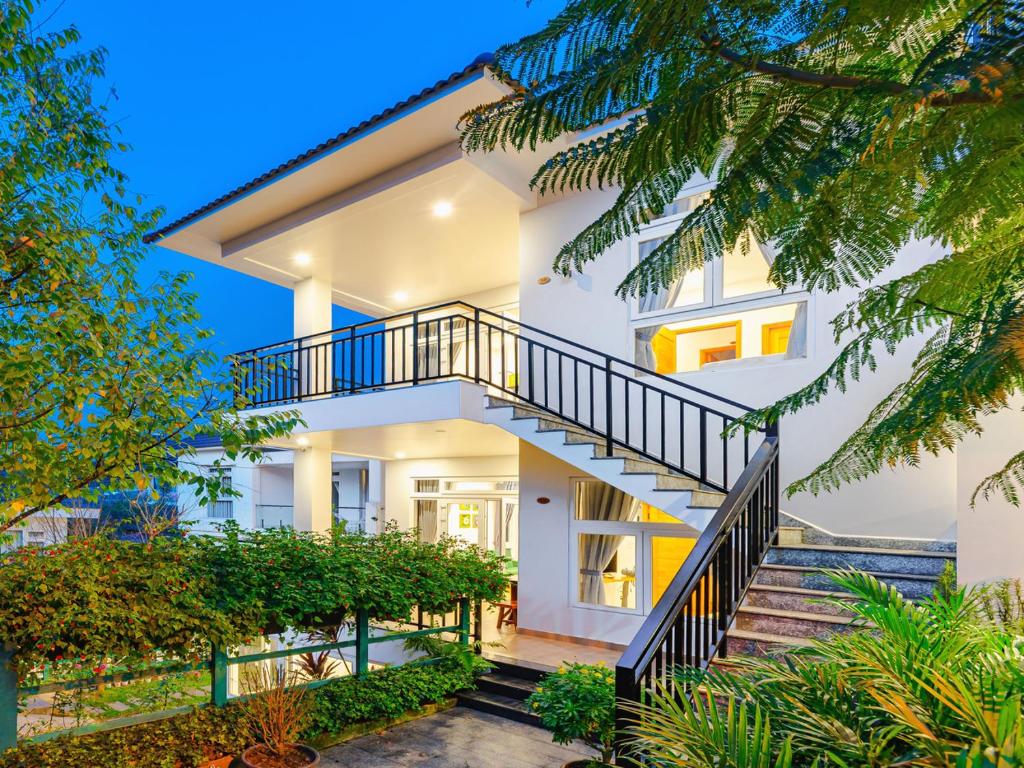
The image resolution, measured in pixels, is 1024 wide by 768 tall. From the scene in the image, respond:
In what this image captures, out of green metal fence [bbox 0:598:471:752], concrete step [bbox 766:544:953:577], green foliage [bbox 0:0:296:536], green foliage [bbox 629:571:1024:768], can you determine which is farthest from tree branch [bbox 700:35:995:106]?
green metal fence [bbox 0:598:471:752]

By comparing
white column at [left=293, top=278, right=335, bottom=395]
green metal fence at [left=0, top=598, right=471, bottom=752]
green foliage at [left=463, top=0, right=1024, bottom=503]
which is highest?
white column at [left=293, top=278, right=335, bottom=395]

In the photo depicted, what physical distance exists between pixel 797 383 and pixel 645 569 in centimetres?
275

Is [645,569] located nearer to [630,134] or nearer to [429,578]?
[429,578]

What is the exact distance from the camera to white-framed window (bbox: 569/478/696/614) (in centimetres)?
784

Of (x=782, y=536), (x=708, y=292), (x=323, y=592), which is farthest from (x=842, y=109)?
(x=708, y=292)

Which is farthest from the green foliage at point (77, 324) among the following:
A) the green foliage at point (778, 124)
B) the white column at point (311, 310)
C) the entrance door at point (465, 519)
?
the entrance door at point (465, 519)

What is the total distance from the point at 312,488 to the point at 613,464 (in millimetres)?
5640

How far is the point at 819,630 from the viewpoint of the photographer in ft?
14.6

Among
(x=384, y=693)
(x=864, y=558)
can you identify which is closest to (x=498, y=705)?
(x=384, y=693)

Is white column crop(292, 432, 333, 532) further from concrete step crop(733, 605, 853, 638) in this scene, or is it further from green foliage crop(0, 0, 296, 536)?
concrete step crop(733, 605, 853, 638)

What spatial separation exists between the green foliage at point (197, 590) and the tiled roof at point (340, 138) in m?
3.51

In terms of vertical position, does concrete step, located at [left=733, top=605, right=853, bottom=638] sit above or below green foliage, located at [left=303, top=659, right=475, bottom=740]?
above

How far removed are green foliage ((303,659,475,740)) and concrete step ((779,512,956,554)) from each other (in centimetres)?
362

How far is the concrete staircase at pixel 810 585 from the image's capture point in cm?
448
